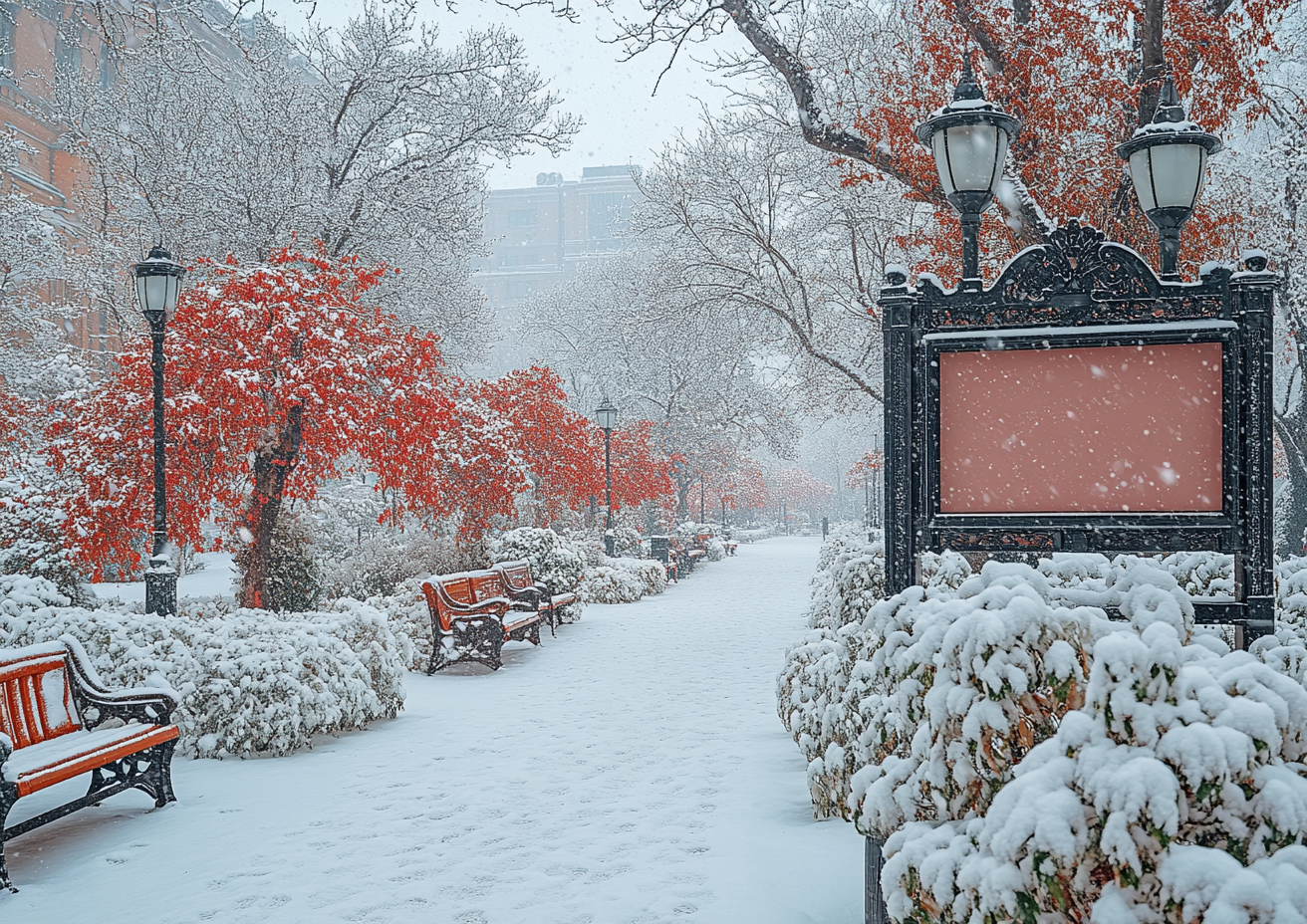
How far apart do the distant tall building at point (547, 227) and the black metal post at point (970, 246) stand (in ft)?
297

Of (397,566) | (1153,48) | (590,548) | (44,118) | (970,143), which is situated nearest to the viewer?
(970,143)

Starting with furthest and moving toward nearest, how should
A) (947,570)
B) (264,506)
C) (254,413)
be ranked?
(264,506) → (254,413) → (947,570)

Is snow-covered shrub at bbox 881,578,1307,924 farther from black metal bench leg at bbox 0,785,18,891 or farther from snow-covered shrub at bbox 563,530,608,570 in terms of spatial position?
snow-covered shrub at bbox 563,530,608,570

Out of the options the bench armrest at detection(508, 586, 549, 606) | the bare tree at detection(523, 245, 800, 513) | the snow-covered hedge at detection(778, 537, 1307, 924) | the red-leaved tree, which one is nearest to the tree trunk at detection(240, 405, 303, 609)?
the red-leaved tree

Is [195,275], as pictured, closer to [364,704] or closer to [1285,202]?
[364,704]

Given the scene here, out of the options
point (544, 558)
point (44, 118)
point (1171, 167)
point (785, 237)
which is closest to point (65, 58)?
point (44, 118)

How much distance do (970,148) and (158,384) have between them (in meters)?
7.40

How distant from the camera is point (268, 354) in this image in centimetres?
896

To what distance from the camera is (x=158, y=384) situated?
26.5 feet

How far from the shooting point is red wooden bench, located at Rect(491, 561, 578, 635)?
471 inches

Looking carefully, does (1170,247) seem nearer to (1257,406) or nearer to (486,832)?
(1257,406)

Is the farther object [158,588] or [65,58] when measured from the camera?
[65,58]

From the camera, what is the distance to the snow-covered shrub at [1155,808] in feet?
6.31

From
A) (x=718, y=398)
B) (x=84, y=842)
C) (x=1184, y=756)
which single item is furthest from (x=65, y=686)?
(x=718, y=398)
